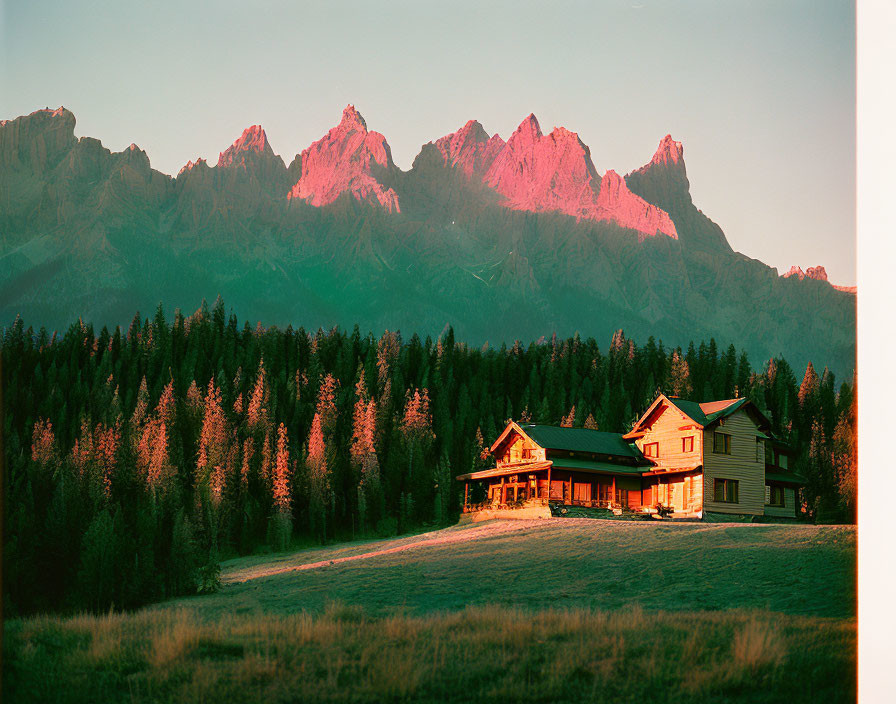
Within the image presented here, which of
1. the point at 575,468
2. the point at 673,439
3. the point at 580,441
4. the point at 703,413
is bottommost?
the point at 575,468

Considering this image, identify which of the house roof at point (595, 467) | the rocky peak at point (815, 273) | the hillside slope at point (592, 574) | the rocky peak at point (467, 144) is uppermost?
the rocky peak at point (467, 144)

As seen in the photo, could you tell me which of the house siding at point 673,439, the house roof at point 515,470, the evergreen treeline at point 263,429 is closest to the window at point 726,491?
the house siding at point 673,439

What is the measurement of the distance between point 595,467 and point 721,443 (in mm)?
4519

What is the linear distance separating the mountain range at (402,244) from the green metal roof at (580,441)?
818 centimetres

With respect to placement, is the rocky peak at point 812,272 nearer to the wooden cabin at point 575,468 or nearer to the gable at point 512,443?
the wooden cabin at point 575,468

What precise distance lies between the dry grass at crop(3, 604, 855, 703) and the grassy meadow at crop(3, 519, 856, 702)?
19 millimetres

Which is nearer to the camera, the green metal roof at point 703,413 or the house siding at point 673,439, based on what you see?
the green metal roof at point 703,413

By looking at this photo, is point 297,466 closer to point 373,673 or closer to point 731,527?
point 731,527

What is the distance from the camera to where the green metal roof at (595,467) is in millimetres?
31000

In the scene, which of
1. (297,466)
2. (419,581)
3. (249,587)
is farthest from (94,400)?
(419,581)

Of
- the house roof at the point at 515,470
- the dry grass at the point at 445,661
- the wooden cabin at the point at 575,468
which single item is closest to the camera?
the dry grass at the point at 445,661

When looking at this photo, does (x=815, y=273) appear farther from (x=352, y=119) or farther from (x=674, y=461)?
(x=674, y=461)

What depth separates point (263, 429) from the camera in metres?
50.3

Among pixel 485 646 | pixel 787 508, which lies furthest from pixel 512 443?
pixel 485 646
